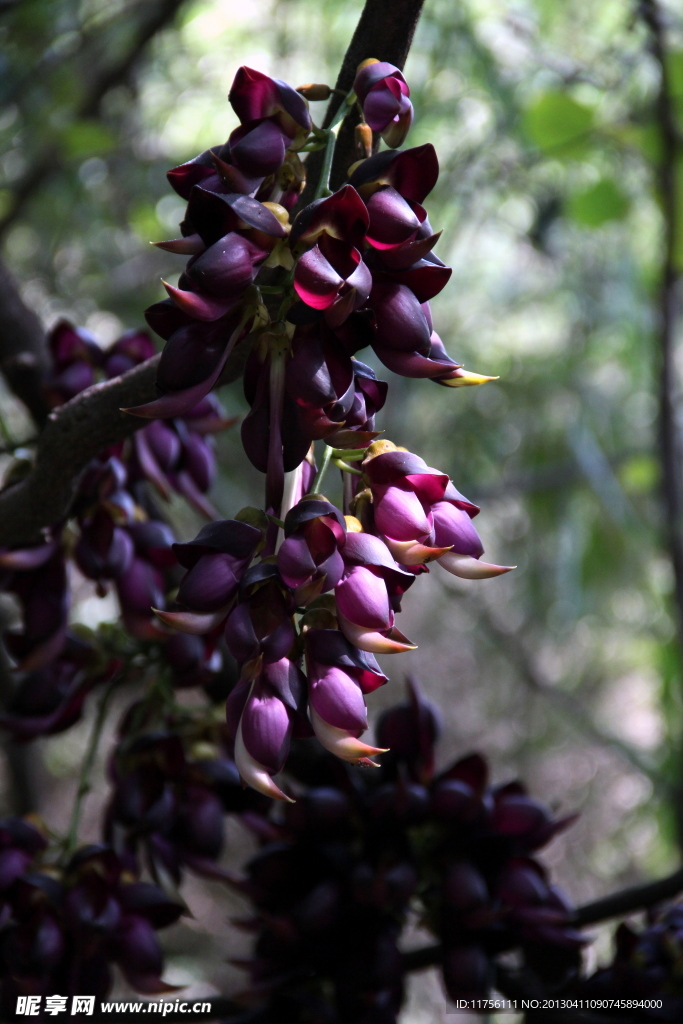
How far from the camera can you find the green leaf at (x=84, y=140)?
1.31 m

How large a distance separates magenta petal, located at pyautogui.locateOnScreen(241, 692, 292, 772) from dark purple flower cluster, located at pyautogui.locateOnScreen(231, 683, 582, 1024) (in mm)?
298

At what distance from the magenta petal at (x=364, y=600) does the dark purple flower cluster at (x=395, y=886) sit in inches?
12.3

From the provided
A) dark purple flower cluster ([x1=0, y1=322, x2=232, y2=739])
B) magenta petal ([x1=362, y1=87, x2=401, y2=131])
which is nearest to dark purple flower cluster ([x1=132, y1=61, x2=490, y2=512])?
magenta petal ([x1=362, y1=87, x2=401, y2=131])

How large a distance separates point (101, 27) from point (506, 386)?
961 millimetres

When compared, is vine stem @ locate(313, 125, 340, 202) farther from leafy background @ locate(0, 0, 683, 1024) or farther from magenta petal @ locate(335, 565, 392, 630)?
leafy background @ locate(0, 0, 683, 1024)

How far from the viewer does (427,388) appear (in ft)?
5.31

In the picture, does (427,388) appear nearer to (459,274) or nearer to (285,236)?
(459,274)

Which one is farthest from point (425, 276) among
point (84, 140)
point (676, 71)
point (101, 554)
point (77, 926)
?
point (84, 140)

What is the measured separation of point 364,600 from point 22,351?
0.48 metres

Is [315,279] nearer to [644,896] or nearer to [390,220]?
[390,220]

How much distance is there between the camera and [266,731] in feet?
1.06

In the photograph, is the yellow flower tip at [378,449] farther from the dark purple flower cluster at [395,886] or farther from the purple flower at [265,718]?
the dark purple flower cluster at [395,886]

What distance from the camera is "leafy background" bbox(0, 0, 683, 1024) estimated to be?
1352mm

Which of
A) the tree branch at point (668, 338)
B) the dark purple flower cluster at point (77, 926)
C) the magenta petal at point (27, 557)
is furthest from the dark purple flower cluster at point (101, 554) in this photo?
the tree branch at point (668, 338)
